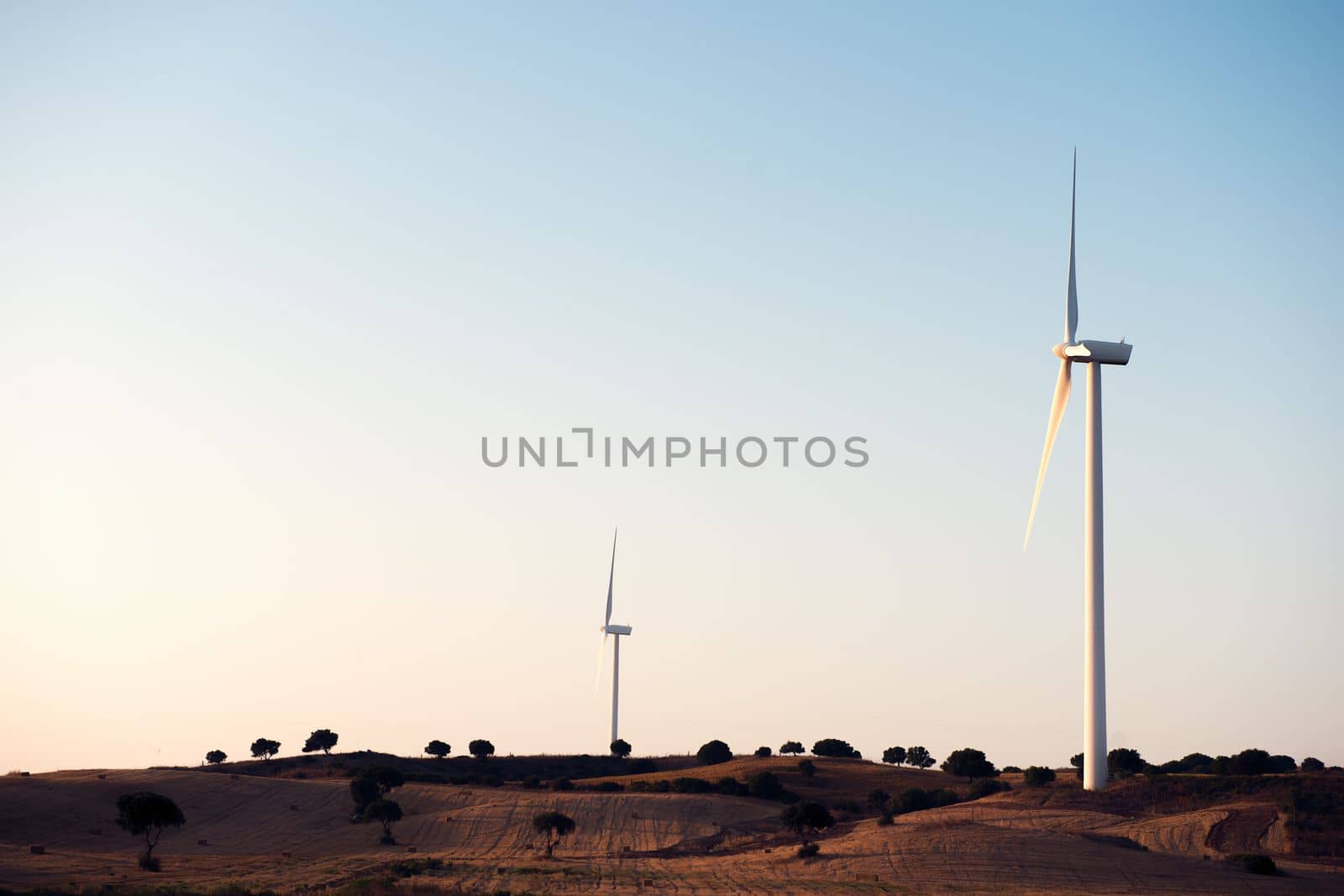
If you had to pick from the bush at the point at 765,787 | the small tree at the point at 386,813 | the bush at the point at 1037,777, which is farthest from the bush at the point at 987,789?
the small tree at the point at 386,813

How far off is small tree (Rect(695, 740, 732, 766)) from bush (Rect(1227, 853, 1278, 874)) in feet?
262

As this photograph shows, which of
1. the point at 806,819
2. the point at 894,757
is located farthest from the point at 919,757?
the point at 806,819

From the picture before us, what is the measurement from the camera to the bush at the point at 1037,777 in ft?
312

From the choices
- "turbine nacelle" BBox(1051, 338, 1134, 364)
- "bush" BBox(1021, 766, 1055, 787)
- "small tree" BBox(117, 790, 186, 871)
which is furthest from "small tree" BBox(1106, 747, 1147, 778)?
"small tree" BBox(117, 790, 186, 871)

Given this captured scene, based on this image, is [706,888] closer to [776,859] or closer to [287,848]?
[776,859]

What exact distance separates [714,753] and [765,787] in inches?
1356

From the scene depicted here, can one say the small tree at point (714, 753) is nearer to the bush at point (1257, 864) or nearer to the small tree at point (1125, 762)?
the small tree at point (1125, 762)

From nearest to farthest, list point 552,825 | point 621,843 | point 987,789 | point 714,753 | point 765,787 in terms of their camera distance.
Answer: point 552,825
point 621,843
point 987,789
point 765,787
point 714,753

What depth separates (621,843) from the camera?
8931 centimetres

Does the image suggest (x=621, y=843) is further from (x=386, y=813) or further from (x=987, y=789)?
(x=987, y=789)

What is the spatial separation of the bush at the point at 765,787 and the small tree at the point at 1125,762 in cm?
2543

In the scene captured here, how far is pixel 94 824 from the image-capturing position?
307 ft

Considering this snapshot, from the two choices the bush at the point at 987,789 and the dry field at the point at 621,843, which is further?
the bush at the point at 987,789

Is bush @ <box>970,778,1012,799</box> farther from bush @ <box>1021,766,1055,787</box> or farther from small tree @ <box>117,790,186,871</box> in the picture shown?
small tree @ <box>117,790,186,871</box>
